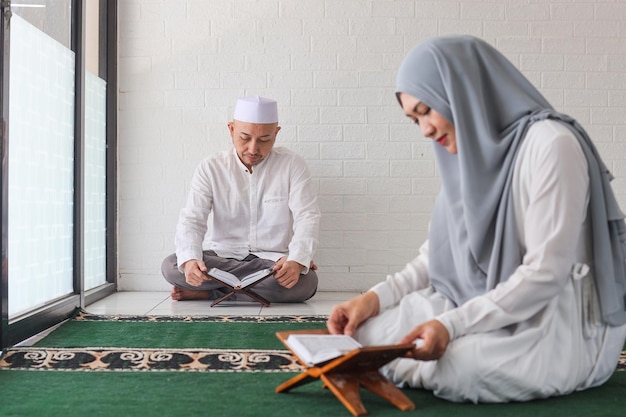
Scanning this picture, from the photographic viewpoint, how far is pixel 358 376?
1.92m

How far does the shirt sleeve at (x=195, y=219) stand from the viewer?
159 inches

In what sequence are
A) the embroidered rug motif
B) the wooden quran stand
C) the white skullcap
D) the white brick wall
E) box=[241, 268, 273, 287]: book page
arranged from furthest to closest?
the white brick wall
the white skullcap
box=[241, 268, 273, 287]: book page
the embroidered rug motif
the wooden quran stand

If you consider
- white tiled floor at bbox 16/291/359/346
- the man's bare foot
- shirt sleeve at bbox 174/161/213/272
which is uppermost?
shirt sleeve at bbox 174/161/213/272

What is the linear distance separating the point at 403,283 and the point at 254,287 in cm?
191

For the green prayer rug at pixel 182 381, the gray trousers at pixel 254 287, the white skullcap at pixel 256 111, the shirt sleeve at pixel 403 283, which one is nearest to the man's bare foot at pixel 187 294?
the gray trousers at pixel 254 287

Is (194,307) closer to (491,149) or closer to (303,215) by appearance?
(303,215)

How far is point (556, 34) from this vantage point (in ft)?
15.2

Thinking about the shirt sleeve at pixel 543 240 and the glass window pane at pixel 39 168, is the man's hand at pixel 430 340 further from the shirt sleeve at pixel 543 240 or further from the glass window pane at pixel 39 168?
the glass window pane at pixel 39 168

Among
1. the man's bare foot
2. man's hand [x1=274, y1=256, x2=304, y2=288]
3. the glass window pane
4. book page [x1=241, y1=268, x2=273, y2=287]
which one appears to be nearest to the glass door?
the glass window pane

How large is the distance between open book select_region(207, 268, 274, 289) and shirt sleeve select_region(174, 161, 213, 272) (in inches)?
8.4

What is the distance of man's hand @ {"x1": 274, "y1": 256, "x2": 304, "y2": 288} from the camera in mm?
3951

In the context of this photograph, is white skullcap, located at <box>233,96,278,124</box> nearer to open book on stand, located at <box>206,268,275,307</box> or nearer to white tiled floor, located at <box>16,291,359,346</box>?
open book on stand, located at <box>206,268,275,307</box>

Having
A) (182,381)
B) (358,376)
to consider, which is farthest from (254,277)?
(358,376)

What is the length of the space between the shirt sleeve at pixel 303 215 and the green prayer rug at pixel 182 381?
0.82 metres
